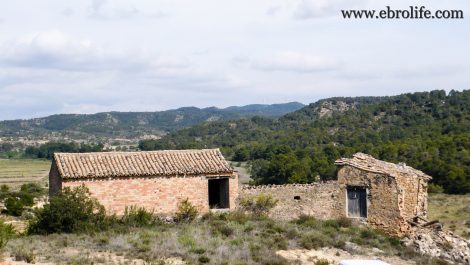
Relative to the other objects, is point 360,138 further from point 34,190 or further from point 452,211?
point 34,190

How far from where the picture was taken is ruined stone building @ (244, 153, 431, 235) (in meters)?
23.4

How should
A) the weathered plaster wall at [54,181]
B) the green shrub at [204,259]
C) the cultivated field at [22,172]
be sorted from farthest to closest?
the cultivated field at [22,172] → the weathered plaster wall at [54,181] → the green shrub at [204,259]

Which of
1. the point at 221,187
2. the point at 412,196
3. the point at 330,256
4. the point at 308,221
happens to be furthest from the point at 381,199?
the point at 221,187

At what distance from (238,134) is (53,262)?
9023cm

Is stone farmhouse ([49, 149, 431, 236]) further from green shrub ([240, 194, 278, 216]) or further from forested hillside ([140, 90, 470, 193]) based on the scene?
forested hillside ([140, 90, 470, 193])

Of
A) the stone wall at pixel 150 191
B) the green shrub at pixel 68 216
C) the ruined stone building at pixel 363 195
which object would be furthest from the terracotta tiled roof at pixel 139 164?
the ruined stone building at pixel 363 195

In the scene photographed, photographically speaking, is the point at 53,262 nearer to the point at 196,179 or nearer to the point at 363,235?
the point at 196,179

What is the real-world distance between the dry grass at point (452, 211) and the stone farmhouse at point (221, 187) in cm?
868

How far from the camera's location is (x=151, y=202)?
74.1 feet

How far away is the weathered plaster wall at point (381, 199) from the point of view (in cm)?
2330

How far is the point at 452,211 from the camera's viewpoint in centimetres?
3834

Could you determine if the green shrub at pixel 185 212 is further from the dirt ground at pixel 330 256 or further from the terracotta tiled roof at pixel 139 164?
the dirt ground at pixel 330 256

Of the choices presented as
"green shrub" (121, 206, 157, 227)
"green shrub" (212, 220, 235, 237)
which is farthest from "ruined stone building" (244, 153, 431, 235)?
"green shrub" (121, 206, 157, 227)

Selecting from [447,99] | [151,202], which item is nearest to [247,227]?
[151,202]
